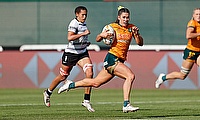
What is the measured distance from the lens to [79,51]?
16078 millimetres

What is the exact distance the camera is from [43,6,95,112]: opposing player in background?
15.6 meters

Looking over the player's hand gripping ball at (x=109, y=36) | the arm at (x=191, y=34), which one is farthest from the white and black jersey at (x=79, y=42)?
the arm at (x=191, y=34)

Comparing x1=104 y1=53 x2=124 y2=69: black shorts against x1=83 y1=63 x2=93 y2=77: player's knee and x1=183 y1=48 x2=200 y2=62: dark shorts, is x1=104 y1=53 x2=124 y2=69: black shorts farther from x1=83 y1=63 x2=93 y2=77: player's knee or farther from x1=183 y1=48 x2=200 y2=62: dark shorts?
x1=183 y1=48 x2=200 y2=62: dark shorts

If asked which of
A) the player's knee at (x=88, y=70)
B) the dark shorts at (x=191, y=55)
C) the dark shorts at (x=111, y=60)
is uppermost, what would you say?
the dark shorts at (x=111, y=60)

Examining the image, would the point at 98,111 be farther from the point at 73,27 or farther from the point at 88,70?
the point at 73,27

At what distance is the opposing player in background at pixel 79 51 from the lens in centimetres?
1556

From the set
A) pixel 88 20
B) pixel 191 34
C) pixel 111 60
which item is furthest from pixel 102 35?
pixel 88 20

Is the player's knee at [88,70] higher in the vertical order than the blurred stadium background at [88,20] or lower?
lower

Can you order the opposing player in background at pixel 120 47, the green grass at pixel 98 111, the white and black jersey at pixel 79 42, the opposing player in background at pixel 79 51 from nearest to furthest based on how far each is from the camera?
the green grass at pixel 98 111 < the opposing player in background at pixel 120 47 < the opposing player in background at pixel 79 51 < the white and black jersey at pixel 79 42

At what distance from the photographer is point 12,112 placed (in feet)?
49.3

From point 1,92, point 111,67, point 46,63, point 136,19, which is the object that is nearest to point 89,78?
point 111,67

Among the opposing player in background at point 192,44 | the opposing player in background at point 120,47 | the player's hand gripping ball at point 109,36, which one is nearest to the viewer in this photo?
the player's hand gripping ball at point 109,36

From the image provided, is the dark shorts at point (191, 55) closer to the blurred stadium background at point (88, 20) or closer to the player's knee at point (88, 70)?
the player's knee at point (88, 70)

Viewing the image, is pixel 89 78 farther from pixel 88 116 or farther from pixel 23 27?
pixel 23 27
